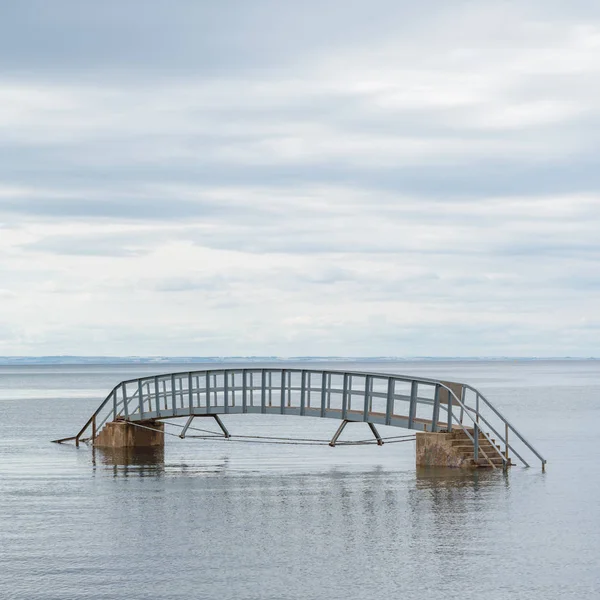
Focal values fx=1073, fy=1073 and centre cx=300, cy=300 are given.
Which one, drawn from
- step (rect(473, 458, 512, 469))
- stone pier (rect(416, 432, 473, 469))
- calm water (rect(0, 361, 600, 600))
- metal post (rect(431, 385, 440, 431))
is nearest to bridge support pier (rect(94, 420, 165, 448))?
calm water (rect(0, 361, 600, 600))

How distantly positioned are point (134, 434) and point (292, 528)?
20.5 meters

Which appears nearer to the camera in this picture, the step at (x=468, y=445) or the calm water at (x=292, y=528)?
the calm water at (x=292, y=528)

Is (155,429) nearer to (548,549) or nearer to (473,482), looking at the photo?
(473,482)

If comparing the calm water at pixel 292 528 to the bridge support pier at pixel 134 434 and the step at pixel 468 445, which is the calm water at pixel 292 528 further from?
the bridge support pier at pixel 134 434

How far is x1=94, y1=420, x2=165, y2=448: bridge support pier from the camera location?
41188 mm

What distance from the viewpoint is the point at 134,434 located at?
41.3m

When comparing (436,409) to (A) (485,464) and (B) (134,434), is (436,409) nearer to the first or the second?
(A) (485,464)

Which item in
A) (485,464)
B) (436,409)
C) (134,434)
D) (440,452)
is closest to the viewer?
(485,464)

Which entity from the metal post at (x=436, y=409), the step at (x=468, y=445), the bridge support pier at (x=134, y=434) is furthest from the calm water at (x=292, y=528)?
the bridge support pier at (x=134, y=434)

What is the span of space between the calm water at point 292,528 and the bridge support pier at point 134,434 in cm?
215

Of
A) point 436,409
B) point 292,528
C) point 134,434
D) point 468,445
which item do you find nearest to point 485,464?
point 468,445

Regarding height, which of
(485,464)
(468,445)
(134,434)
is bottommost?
(134,434)

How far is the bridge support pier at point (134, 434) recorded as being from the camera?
41.2 m

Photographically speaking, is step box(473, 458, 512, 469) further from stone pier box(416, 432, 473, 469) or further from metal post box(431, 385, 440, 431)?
metal post box(431, 385, 440, 431)
